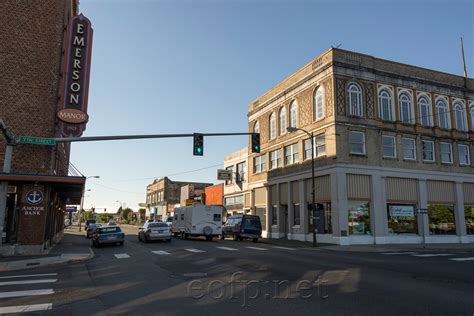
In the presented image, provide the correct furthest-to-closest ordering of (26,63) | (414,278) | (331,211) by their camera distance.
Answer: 1. (331,211)
2. (26,63)
3. (414,278)

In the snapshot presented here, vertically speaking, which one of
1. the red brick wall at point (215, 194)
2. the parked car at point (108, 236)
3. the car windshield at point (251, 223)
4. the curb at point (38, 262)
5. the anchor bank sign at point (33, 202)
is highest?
the red brick wall at point (215, 194)

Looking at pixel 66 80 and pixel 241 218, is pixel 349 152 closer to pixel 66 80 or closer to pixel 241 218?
pixel 241 218

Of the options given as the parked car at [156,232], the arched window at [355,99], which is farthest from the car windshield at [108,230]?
the arched window at [355,99]

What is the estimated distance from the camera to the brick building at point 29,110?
19281 mm

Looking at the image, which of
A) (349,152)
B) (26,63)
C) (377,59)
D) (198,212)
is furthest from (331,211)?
(26,63)

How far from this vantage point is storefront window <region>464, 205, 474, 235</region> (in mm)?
33875

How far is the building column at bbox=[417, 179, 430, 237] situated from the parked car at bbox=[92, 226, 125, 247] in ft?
76.3

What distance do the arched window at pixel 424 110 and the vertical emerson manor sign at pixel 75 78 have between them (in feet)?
89.9

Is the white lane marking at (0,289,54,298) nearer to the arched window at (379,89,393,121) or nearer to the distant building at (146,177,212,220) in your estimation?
the arched window at (379,89,393,121)

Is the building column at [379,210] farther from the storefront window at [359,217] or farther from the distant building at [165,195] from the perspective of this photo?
the distant building at [165,195]

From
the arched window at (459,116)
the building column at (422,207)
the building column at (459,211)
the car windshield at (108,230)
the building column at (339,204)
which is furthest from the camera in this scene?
the arched window at (459,116)

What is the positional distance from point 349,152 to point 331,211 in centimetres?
481

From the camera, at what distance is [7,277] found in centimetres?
1278

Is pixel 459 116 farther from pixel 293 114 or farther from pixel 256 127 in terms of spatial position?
pixel 256 127
